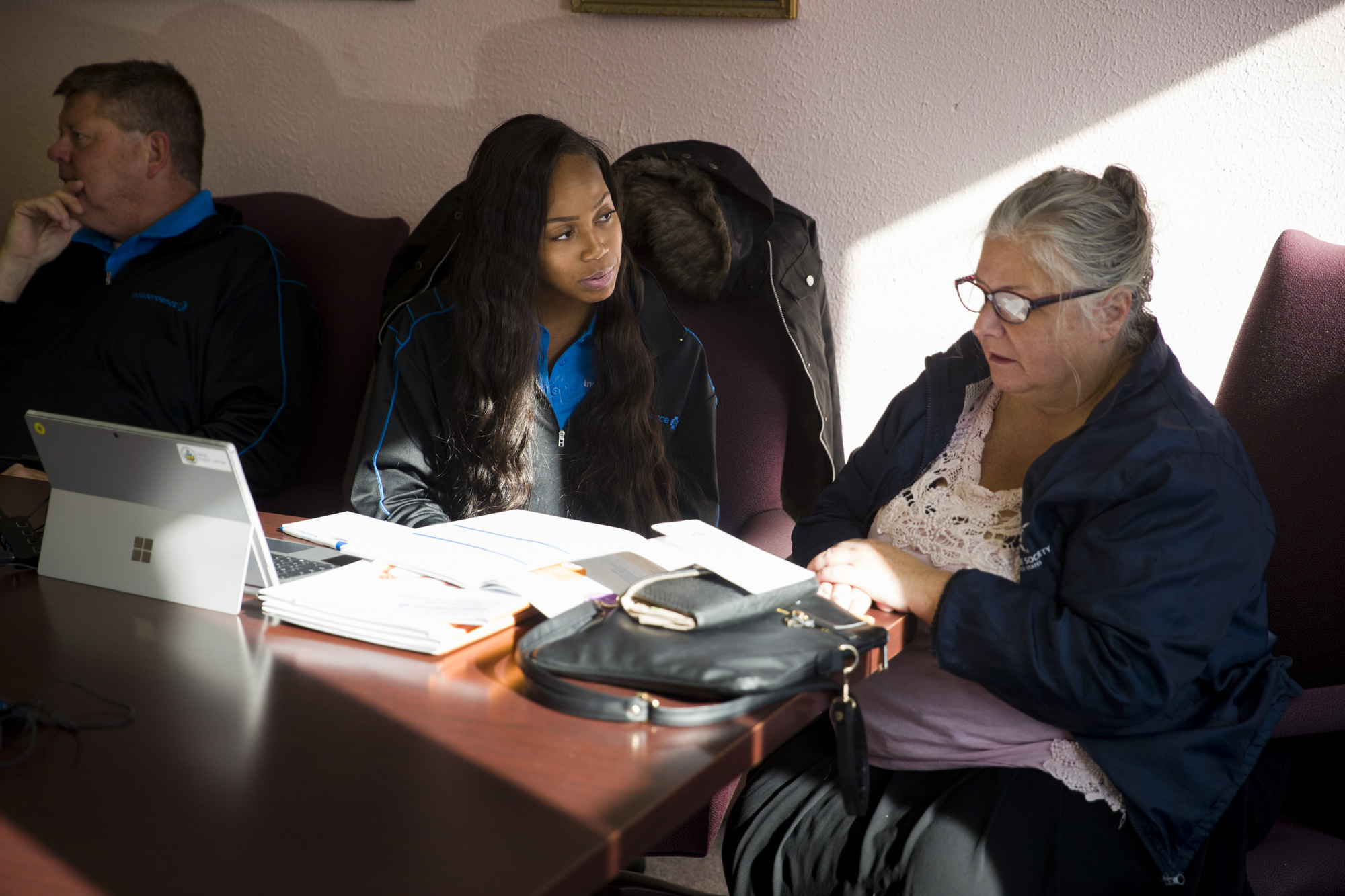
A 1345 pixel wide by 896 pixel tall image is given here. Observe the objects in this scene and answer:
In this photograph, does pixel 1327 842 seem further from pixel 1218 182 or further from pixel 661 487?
pixel 1218 182

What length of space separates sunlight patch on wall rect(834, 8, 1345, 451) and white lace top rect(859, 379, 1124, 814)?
2.41ft

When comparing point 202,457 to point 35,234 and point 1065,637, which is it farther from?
point 35,234

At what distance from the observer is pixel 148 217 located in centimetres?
251

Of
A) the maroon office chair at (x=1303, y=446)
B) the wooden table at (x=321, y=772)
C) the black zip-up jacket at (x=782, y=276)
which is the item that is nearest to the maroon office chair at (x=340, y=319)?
the black zip-up jacket at (x=782, y=276)

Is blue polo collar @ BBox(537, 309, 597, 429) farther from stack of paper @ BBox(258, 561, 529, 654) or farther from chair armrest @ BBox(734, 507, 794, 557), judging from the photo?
stack of paper @ BBox(258, 561, 529, 654)

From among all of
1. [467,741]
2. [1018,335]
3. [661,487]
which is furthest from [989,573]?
[661,487]

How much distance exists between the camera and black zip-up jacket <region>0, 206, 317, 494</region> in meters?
2.29

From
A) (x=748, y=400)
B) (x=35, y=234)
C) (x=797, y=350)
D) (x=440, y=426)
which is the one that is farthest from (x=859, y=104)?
(x=35, y=234)

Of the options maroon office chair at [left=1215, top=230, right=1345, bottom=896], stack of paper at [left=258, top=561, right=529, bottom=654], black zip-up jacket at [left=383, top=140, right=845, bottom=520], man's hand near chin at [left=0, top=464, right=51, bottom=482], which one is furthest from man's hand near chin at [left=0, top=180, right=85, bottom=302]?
maroon office chair at [left=1215, top=230, right=1345, bottom=896]

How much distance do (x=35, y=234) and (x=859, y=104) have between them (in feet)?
6.39

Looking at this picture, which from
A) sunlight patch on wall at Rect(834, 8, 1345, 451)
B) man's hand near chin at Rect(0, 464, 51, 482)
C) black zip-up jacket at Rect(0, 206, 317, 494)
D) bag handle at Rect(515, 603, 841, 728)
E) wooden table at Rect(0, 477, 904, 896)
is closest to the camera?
wooden table at Rect(0, 477, 904, 896)

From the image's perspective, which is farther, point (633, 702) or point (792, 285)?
point (792, 285)

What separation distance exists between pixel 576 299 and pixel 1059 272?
35.9 inches

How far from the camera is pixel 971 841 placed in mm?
1221
